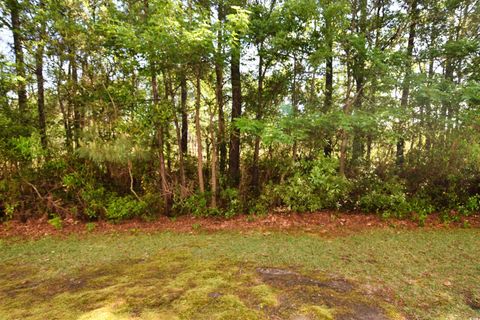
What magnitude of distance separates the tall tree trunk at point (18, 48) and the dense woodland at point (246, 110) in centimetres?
3

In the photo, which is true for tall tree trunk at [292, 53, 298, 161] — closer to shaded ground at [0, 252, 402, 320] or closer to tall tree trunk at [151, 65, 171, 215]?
tall tree trunk at [151, 65, 171, 215]

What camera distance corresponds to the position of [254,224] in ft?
17.7

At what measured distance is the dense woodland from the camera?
5.05 metres

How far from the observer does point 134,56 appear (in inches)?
196

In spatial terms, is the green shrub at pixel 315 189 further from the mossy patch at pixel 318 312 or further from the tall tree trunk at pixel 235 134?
the mossy patch at pixel 318 312

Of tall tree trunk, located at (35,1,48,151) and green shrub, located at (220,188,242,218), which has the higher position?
tall tree trunk, located at (35,1,48,151)

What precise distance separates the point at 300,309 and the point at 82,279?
2.77m

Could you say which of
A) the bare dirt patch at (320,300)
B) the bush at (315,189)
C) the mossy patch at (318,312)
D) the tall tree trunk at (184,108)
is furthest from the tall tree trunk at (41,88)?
the mossy patch at (318,312)

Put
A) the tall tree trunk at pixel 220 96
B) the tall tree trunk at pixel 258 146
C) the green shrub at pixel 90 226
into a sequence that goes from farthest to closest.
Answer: the tall tree trunk at pixel 258 146 → the green shrub at pixel 90 226 → the tall tree trunk at pixel 220 96

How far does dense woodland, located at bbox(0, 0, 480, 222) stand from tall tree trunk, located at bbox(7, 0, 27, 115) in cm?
3

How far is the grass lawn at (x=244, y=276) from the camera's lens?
96.9 inches

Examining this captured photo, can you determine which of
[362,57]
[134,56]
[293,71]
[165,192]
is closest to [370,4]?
[362,57]

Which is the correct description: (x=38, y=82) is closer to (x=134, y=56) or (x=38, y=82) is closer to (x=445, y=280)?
(x=134, y=56)

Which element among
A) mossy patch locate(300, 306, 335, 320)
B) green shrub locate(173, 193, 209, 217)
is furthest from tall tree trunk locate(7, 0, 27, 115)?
mossy patch locate(300, 306, 335, 320)
